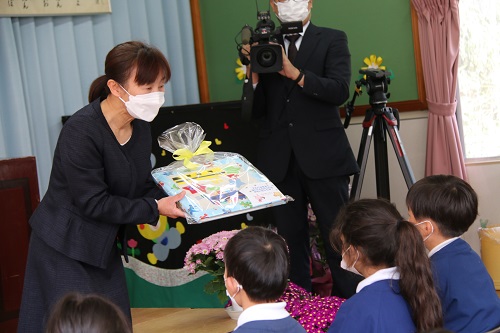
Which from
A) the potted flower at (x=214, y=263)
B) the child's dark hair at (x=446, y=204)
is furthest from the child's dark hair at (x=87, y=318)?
the potted flower at (x=214, y=263)

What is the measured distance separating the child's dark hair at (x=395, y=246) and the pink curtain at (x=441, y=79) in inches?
73.4

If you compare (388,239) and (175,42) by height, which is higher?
(175,42)

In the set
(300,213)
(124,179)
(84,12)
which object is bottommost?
(300,213)

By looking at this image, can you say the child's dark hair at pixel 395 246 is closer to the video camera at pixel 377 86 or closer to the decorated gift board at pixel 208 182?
the decorated gift board at pixel 208 182

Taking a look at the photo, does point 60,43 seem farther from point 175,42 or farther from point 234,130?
point 234,130

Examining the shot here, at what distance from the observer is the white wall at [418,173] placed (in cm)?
374

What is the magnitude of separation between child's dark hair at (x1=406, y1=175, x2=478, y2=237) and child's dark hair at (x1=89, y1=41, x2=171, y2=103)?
33.0 inches

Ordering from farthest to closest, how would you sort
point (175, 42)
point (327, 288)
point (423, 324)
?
1. point (175, 42)
2. point (327, 288)
3. point (423, 324)

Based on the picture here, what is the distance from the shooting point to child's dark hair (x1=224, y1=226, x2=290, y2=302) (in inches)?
67.2

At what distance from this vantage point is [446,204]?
2221mm

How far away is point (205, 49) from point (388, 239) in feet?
8.98

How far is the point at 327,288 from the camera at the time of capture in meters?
3.56

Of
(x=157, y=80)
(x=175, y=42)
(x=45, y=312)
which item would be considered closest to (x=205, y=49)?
(x=175, y=42)

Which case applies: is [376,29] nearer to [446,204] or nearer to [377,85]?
[377,85]
